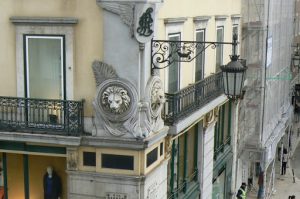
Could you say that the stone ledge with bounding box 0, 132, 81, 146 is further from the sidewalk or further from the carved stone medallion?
the sidewalk

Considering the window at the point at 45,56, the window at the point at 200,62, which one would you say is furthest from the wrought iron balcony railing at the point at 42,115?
the window at the point at 200,62

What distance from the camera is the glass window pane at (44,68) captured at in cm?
1238

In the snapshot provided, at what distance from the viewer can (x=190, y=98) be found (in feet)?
49.2

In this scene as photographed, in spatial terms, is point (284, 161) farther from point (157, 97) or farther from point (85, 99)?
point (85, 99)

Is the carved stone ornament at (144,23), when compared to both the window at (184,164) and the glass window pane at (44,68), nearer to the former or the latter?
the glass window pane at (44,68)

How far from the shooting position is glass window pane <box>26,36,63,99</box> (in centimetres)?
1238

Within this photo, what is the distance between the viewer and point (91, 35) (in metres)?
12.1

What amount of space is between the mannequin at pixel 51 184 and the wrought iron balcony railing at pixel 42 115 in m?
1.42

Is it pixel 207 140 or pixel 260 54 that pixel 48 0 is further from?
pixel 260 54

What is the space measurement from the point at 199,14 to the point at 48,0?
6.02 m

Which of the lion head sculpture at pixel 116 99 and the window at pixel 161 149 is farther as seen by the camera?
the window at pixel 161 149

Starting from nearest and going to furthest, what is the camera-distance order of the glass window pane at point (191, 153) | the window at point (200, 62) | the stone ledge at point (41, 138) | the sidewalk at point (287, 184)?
the stone ledge at point (41, 138) < the glass window pane at point (191, 153) < the window at point (200, 62) < the sidewalk at point (287, 184)

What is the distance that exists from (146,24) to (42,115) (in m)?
3.00

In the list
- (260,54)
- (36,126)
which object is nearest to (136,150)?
(36,126)
